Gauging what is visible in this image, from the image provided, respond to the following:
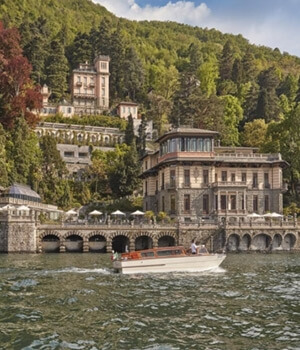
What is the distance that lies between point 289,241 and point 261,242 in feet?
11.6

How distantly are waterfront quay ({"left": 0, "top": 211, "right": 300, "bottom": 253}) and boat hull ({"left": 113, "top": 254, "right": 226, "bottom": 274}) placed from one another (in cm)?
2171

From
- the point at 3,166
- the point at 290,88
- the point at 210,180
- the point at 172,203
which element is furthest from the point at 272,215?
the point at 290,88

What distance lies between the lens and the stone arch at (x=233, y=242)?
63.9 metres

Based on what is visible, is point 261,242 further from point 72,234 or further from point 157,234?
point 72,234

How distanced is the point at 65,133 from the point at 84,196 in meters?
19.3

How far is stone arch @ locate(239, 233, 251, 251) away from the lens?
64.3 m

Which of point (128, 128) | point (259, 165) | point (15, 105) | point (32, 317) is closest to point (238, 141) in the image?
point (128, 128)

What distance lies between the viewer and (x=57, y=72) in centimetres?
11938

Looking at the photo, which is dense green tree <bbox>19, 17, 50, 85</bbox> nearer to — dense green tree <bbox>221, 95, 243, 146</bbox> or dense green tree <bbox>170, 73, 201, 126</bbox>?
dense green tree <bbox>170, 73, 201, 126</bbox>

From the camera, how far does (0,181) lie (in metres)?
68.1

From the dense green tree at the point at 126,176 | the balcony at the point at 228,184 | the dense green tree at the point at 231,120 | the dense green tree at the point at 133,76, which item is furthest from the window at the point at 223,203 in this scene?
the dense green tree at the point at 133,76


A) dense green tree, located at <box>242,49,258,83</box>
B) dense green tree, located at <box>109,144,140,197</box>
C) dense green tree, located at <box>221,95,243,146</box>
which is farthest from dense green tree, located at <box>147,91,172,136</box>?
dense green tree, located at <box>109,144,140,197</box>

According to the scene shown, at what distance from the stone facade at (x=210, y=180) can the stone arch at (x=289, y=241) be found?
22.5 ft

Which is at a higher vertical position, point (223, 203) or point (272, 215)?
point (223, 203)
